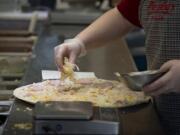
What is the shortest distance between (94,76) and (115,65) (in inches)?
11.4

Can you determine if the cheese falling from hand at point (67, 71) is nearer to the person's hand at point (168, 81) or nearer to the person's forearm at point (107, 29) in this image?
the person's forearm at point (107, 29)

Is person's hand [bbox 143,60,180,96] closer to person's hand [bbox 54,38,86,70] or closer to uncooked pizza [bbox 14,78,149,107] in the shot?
uncooked pizza [bbox 14,78,149,107]

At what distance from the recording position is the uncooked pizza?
1357mm

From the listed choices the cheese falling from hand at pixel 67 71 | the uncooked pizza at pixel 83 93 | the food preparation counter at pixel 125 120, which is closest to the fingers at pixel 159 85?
the food preparation counter at pixel 125 120

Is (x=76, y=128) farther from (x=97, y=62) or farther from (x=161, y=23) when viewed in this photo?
(x=97, y=62)

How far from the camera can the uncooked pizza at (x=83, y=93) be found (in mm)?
1357

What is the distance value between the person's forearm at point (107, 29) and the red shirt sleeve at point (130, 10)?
2 centimetres

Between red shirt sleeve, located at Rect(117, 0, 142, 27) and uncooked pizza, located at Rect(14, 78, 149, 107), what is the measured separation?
0.74 ft

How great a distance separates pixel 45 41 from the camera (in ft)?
8.05

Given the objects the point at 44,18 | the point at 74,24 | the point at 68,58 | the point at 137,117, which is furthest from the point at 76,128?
the point at 74,24

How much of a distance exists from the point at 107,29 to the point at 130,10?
110 millimetres

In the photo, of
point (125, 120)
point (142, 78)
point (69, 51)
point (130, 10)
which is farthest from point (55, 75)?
point (142, 78)

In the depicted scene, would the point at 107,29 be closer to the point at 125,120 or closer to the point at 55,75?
the point at 55,75

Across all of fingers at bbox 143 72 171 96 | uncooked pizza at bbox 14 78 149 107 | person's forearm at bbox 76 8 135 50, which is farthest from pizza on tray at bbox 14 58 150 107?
fingers at bbox 143 72 171 96
